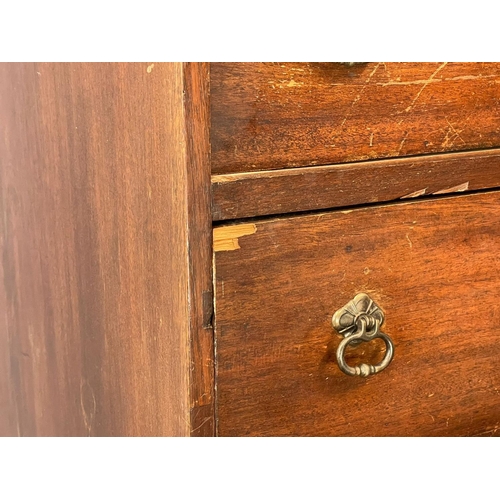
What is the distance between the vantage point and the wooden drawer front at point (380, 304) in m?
0.72

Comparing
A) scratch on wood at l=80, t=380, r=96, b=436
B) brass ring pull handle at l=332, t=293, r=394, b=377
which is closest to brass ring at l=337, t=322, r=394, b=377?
brass ring pull handle at l=332, t=293, r=394, b=377

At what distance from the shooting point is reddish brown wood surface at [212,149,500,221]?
2.26 feet

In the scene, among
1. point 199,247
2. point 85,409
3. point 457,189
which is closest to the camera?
point 199,247

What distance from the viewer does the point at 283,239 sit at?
720mm

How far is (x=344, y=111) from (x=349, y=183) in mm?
57

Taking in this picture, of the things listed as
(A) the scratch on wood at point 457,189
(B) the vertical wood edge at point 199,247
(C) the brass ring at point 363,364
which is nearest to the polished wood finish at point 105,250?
(B) the vertical wood edge at point 199,247

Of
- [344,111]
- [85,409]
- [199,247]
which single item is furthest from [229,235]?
[85,409]

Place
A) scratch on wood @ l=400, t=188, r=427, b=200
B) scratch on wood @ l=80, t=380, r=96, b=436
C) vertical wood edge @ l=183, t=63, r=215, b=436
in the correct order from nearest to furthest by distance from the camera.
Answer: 1. vertical wood edge @ l=183, t=63, r=215, b=436
2. scratch on wood @ l=400, t=188, r=427, b=200
3. scratch on wood @ l=80, t=380, r=96, b=436

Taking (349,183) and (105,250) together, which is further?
(105,250)

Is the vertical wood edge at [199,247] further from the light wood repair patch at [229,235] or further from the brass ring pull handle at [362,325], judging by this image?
the brass ring pull handle at [362,325]

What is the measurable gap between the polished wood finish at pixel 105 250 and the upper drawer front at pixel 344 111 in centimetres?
3

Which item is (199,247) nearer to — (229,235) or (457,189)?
(229,235)

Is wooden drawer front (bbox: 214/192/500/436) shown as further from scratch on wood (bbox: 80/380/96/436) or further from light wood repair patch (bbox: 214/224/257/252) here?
scratch on wood (bbox: 80/380/96/436)

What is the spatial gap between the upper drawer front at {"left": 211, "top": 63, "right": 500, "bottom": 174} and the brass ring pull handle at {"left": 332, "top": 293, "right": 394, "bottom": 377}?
120mm
